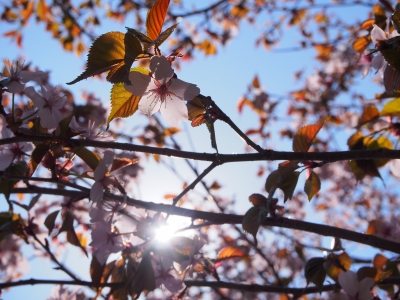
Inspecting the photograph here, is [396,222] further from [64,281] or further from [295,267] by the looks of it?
[295,267]

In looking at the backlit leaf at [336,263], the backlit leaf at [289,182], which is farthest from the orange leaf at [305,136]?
the backlit leaf at [336,263]

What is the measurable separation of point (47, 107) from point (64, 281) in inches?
20.2

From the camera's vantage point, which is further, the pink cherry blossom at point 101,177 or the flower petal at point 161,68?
the pink cherry blossom at point 101,177

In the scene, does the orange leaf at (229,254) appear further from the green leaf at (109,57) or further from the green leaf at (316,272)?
the green leaf at (109,57)

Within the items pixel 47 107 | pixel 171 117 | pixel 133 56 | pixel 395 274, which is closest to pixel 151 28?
pixel 133 56

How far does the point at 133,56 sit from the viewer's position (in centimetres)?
57

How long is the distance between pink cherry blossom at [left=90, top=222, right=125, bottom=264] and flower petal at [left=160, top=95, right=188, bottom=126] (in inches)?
16.2

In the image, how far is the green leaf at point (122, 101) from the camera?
0.66 metres

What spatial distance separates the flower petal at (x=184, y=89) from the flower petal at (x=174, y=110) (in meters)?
0.03

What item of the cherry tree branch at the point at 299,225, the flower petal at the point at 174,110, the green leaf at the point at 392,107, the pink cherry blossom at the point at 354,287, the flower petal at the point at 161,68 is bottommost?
the pink cherry blossom at the point at 354,287

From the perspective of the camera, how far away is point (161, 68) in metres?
0.61

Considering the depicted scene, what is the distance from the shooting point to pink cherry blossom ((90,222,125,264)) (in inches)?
38.0

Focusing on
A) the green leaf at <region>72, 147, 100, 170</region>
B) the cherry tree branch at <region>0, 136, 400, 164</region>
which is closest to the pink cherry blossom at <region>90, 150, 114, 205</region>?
the green leaf at <region>72, 147, 100, 170</region>

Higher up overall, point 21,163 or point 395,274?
point 21,163
